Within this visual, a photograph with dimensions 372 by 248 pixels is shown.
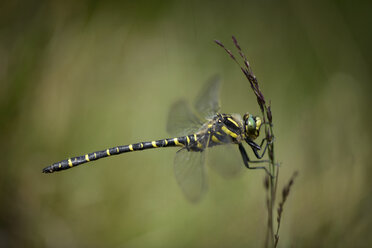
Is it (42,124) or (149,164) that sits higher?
(42,124)

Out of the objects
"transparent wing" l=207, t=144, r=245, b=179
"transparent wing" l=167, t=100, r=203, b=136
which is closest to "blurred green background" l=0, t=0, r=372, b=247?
"transparent wing" l=207, t=144, r=245, b=179

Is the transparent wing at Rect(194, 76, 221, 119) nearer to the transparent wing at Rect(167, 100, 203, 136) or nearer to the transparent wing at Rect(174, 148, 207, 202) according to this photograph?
the transparent wing at Rect(167, 100, 203, 136)

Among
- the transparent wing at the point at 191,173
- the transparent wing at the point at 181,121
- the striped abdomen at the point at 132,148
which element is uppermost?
the transparent wing at the point at 181,121

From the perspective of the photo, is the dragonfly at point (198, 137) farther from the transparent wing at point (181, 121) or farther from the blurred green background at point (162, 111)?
the blurred green background at point (162, 111)

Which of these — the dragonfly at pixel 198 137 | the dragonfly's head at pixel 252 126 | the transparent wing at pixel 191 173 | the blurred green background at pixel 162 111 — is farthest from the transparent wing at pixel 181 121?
the blurred green background at pixel 162 111

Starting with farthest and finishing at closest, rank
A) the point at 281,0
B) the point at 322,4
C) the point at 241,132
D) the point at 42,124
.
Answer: the point at 281,0 → the point at 322,4 → the point at 42,124 → the point at 241,132

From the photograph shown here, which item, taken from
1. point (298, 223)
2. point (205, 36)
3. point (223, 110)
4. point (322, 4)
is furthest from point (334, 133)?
point (205, 36)

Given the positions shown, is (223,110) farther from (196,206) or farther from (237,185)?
(196,206)
